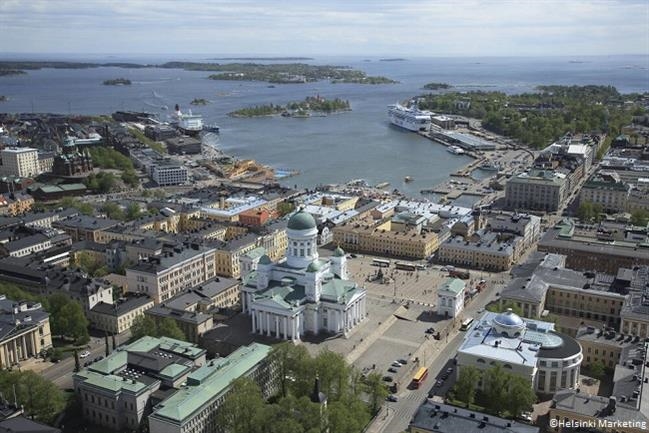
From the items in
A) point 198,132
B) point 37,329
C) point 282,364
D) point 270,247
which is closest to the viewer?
point 282,364

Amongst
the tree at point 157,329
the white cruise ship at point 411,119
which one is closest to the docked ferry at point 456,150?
the white cruise ship at point 411,119

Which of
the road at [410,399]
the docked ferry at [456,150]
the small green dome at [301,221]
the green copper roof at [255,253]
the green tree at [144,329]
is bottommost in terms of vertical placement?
the road at [410,399]

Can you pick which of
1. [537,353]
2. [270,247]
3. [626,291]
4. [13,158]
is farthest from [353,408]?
[13,158]

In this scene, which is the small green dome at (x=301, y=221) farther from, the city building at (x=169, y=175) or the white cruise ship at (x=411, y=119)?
the white cruise ship at (x=411, y=119)

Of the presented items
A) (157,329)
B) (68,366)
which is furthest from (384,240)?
(68,366)

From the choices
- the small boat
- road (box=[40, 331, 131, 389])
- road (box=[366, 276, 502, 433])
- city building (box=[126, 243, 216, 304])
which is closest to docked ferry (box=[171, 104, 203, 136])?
the small boat

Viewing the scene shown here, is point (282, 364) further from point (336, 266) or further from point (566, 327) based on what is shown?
point (566, 327)
